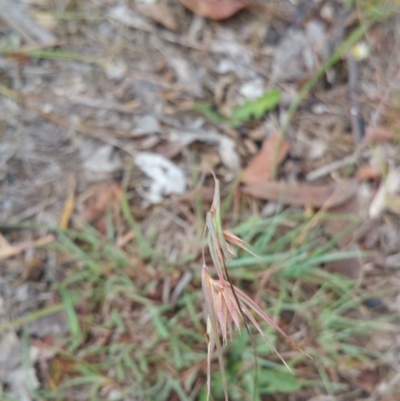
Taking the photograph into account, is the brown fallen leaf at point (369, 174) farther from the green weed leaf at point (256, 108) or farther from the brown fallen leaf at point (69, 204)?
the brown fallen leaf at point (69, 204)

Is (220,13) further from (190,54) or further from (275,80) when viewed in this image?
(275,80)

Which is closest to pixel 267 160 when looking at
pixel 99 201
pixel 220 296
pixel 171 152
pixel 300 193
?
pixel 300 193

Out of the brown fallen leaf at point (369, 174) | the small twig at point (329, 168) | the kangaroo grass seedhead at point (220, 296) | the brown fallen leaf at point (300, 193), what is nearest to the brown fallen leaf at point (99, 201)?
the brown fallen leaf at point (300, 193)

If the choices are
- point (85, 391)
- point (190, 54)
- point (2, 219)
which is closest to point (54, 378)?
point (85, 391)

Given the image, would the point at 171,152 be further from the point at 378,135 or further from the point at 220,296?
the point at 220,296

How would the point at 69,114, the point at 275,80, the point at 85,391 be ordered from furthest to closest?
the point at 275,80
the point at 69,114
the point at 85,391

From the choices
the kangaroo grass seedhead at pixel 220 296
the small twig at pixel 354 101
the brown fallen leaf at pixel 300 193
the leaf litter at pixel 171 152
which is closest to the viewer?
the kangaroo grass seedhead at pixel 220 296

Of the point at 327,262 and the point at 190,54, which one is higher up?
the point at 190,54
